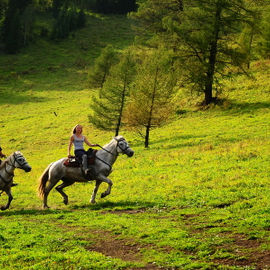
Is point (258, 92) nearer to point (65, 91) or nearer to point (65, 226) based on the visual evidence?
point (65, 226)

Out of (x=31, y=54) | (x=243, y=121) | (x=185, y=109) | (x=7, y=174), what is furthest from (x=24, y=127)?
(x=31, y=54)

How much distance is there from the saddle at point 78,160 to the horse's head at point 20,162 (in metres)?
1.72

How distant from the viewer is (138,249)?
10711 millimetres

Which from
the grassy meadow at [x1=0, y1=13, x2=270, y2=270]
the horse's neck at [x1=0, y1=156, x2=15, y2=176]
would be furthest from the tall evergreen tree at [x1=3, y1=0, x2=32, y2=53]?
the horse's neck at [x1=0, y1=156, x2=15, y2=176]

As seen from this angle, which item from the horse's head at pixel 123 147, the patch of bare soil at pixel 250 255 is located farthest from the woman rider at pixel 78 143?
the patch of bare soil at pixel 250 255

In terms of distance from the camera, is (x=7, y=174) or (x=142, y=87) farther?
(x=142, y=87)

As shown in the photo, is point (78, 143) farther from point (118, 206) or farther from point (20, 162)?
point (118, 206)

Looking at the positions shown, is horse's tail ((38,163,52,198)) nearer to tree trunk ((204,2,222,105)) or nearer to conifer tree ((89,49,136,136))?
conifer tree ((89,49,136,136))

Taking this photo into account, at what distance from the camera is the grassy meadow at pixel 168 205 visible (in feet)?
33.2

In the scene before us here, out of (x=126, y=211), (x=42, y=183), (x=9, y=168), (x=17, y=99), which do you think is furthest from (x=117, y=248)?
(x=17, y=99)

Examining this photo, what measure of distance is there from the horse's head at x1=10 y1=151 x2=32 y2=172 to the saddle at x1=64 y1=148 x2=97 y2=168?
5.65 ft

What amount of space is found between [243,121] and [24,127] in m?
31.5

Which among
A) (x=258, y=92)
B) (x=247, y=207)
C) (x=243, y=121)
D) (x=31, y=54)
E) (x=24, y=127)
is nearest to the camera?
(x=247, y=207)

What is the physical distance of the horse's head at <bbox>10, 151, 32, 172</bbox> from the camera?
16.9 m
